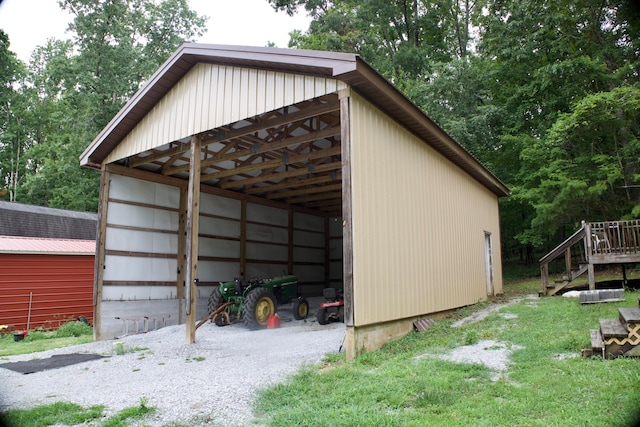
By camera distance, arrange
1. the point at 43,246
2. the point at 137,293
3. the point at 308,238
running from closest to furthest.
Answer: the point at 137,293, the point at 43,246, the point at 308,238

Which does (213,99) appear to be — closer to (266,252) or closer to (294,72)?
(294,72)

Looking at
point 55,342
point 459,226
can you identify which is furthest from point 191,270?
point 459,226

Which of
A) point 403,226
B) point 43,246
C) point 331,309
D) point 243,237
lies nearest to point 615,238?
point 403,226

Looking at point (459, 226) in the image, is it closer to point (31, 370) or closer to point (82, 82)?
point (31, 370)

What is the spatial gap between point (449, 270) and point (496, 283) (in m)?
4.80

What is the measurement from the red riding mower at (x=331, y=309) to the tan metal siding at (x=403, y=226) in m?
2.07

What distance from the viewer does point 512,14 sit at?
17.5 m

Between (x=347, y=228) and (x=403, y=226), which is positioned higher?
(x=403, y=226)

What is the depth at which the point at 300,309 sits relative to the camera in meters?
10.6

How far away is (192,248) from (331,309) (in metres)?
3.28

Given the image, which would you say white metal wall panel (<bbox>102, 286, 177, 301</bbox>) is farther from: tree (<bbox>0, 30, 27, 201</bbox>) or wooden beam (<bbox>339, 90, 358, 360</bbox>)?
tree (<bbox>0, 30, 27, 201</bbox>)

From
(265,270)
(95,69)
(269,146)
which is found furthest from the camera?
(95,69)

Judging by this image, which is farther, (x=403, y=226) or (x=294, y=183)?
(x=294, y=183)

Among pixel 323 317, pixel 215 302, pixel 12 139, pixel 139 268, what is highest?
pixel 12 139
